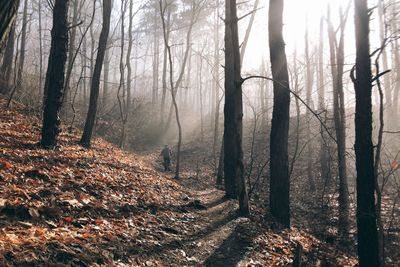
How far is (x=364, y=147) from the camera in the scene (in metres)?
6.23

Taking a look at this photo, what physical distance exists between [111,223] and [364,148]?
16.4 ft

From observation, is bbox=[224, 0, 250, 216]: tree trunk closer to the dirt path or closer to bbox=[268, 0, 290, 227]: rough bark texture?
the dirt path

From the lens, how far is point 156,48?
4112 centimetres

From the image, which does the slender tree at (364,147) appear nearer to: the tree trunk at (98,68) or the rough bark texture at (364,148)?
the rough bark texture at (364,148)

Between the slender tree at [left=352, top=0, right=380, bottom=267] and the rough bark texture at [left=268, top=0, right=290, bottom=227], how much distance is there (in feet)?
9.04

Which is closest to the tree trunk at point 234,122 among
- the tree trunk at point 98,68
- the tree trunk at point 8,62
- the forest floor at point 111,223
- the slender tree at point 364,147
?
the forest floor at point 111,223

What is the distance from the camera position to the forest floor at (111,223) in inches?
173

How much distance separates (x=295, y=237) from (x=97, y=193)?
16.8 ft

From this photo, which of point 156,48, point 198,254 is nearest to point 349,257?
point 198,254

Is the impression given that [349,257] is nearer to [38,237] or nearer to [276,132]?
[276,132]

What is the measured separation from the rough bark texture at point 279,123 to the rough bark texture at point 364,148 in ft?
9.06

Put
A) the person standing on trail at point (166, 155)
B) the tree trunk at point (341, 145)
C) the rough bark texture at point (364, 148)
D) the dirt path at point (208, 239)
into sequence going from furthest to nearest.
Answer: the person standing on trail at point (166, 155), the tree trunk at point (341, 145), the rough bark texture at point (364, 148), the dirt path at point (208, 239)

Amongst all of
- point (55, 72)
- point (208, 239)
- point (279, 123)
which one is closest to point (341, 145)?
point (279, 123)

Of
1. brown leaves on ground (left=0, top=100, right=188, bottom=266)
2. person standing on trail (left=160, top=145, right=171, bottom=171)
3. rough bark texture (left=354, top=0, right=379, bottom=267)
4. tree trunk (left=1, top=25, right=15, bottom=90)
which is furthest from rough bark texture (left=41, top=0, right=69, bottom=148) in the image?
A: tree trunk (left=1, top=25, right=15, bottom=90)
